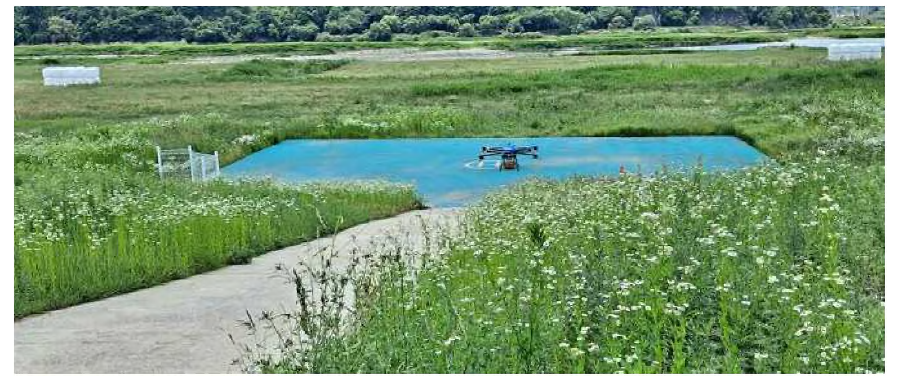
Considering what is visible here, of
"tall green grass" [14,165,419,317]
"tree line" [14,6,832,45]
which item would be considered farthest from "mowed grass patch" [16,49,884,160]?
"tall green grass" [14,165,419,317]

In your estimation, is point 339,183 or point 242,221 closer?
point 242,221

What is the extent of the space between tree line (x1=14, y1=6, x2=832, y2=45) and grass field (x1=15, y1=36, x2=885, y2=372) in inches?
84.7

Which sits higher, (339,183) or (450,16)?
(450,16)

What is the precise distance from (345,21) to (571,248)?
16.1m

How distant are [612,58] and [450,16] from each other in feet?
74.0

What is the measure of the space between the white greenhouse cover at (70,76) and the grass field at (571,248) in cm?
1355

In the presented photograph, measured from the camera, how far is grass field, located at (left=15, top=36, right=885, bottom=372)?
5.30m

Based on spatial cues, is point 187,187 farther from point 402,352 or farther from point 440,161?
point 402,352

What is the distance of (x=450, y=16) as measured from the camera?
749 inches

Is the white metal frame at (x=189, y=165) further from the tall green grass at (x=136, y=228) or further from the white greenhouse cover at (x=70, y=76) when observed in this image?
the white greenhouse cover at (x=70, y=76)

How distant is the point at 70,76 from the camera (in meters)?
35.7

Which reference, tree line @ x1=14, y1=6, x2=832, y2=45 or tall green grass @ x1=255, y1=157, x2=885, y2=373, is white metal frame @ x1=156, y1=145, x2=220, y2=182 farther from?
tall green grass @ x1=255, y1=157, x2=885, y2=373
